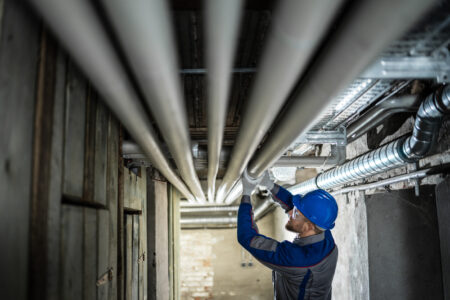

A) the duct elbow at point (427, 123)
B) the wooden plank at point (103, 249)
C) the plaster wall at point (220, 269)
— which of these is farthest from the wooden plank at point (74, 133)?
the plaster wall at point (220, 269)

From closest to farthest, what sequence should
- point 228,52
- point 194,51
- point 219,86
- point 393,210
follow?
1. point 228,52
2. point 219,86
3. point 194,51
4. point 393,210

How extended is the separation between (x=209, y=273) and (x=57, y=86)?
596cm

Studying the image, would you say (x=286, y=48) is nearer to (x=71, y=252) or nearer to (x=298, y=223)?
(x=71, y=252)

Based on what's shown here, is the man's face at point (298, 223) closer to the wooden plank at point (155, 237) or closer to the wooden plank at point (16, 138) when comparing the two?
the wooden plank at point (16, 138)

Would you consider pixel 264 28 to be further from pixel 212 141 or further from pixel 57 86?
pixel 57 86

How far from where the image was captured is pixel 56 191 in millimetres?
786

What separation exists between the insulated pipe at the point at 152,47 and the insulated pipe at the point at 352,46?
0.30m

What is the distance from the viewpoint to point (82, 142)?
984mm

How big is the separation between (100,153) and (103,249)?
35 centimetres

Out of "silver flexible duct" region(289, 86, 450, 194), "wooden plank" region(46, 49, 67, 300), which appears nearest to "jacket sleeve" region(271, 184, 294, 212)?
"silver flexible duct" region(289, 86, 450, 194)

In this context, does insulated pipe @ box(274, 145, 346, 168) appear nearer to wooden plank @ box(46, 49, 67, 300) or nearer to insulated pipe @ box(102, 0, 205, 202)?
insulated pipe @ box(102, 0, 205, 202)

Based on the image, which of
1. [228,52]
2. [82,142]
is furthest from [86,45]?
[82,142]

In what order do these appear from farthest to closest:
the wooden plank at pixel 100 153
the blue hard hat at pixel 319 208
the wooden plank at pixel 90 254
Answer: the blue hard hat at pixel 319 208 → the wooden plank at pixel 100 153 → the wooden plank at pixel 90 254

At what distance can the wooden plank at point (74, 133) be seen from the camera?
2.82 feet
